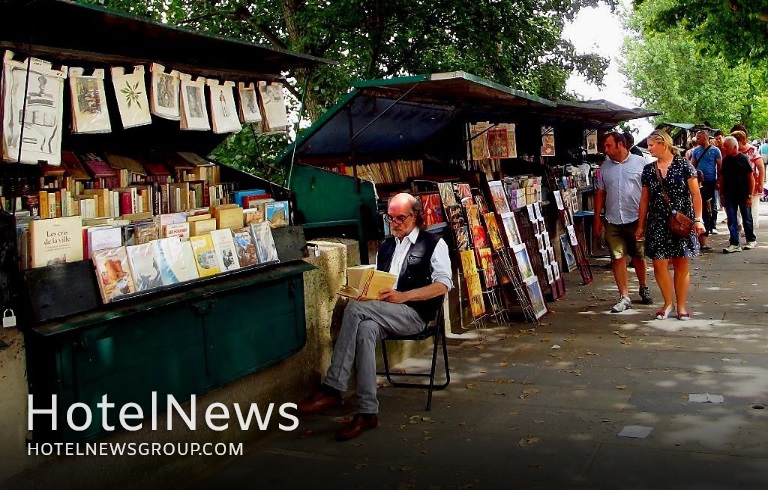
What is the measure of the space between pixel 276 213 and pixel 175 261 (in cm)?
122

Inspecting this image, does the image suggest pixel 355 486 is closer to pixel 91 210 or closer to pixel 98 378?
pixel 98 378

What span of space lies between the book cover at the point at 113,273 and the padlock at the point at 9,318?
50 cm

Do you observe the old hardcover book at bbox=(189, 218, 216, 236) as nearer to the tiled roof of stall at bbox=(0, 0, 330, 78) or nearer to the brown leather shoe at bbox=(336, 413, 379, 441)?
the tiled roof of stall at bbox=(0, 0, 330, 78)

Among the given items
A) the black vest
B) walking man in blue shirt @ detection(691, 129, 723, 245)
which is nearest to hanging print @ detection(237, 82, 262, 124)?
the black vest

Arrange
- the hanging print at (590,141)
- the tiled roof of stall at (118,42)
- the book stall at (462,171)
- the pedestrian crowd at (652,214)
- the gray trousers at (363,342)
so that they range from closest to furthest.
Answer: the tiled roof of stall at (118,42)
the gray trousers at (363,342)
the book stall at (462,171)
the pedestrian crowd at (652,214)
the hanging print at (590,141)

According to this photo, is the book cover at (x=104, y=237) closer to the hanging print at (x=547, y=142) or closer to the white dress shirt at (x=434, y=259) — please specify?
the white dress shirt at (x=434, y=259)

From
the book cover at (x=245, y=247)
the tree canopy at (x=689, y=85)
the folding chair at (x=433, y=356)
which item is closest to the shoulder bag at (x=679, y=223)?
the folding chair at (x=433, y=356)

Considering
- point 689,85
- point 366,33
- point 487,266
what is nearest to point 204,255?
point 487,266

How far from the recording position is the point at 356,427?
498 cm

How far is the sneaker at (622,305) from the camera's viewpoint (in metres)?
8.54

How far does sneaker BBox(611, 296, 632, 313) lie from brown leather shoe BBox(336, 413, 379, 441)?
168 inches

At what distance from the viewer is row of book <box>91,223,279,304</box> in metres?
4.02

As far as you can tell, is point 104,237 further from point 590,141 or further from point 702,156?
point 590,141

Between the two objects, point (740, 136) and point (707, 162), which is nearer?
point (740, 136)
